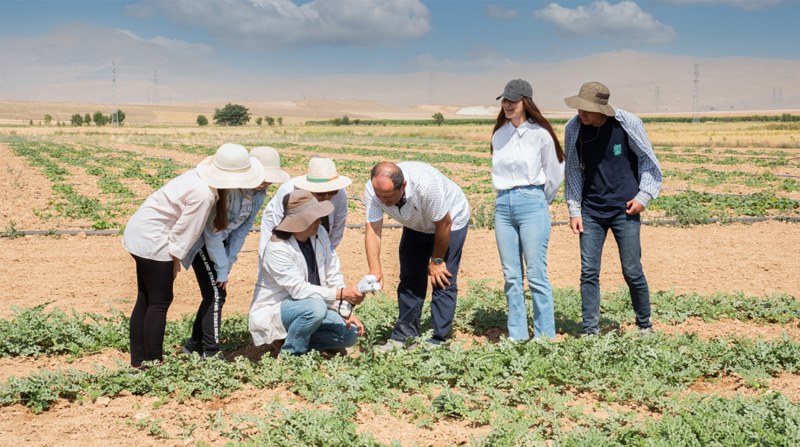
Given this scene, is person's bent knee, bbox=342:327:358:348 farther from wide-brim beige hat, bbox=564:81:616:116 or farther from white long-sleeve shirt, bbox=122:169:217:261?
wide-brim beige hat, bbox=564:81:616:116

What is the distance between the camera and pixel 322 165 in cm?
477

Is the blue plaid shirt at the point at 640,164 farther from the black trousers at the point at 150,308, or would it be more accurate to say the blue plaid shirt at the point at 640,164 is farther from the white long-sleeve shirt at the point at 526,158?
the black trousers at the point at 150,308

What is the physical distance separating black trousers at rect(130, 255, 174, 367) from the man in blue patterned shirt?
285 cm

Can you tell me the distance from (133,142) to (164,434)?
3826 centimetres

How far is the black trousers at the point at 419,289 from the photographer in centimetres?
517

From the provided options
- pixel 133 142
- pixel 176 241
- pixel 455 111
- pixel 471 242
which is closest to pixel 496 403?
pixel 176 241

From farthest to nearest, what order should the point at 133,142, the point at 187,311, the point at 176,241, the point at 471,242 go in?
the point at 133,142
the point at 471,242
the point at 187,311
the point at 176,241

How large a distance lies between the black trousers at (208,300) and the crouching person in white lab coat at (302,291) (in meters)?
0.24

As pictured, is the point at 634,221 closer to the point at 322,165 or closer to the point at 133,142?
the point at 322,165

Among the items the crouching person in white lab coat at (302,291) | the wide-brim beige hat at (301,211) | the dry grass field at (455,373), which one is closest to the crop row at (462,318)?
the dry grass field at (455,373)

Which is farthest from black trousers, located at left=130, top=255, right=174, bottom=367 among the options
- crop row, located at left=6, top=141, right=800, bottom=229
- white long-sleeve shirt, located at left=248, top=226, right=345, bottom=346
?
crop row, located at left=6, top=141, right=800, bottom=229

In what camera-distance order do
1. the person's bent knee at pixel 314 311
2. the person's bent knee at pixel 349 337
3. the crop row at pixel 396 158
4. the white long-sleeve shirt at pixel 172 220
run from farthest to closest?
the crop row at pixel 396 158, the person's bent knee at pixel 349 337, the person's bent knee at pixel 314 311, the white long-sleeve shirt at pixel 172 220

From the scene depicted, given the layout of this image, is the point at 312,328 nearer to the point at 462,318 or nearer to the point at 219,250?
the point at 219,250

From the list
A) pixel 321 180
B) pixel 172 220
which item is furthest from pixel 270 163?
pixel 172 220
